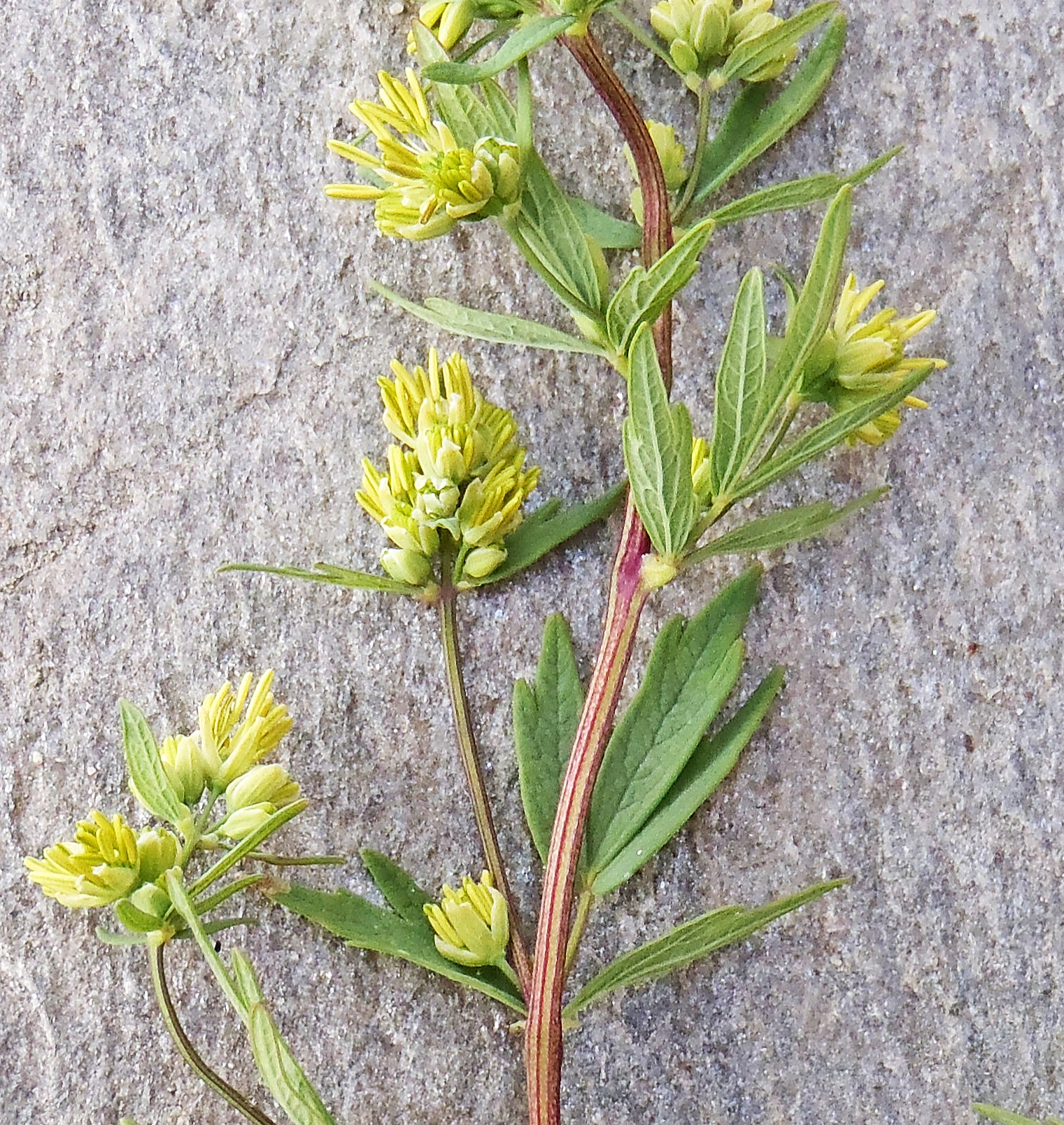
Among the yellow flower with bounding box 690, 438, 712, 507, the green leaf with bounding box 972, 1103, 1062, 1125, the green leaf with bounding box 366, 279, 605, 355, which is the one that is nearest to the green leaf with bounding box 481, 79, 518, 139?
the green leaf with bounding box 366, 279, 605, 355


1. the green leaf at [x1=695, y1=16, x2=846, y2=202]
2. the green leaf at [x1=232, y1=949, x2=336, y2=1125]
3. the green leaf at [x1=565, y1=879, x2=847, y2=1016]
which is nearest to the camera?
the green leaf at [x1=232, y1=949, x2=336, y2=1125]

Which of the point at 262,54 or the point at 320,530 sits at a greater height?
the point at 262,54

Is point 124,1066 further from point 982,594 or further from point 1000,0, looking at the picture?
point 1000,0

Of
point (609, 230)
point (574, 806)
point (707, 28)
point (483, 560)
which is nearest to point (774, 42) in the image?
point (707, 28)

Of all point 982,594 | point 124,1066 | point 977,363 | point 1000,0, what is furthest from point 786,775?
point 1000,0

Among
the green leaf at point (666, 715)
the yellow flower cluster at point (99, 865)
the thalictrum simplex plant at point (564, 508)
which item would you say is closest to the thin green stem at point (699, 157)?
the thalictrum simplex plant at point (564, 508)

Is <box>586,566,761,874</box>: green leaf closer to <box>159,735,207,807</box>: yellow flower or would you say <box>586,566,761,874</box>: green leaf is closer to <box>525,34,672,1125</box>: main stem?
<box>525,34,672,1125</box>: main stem
